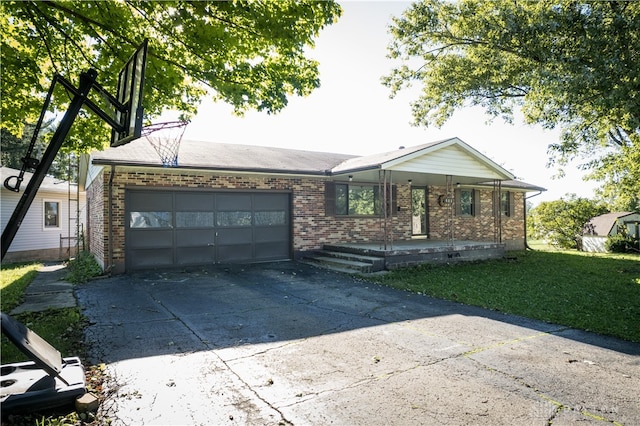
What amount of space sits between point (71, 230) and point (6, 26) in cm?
1391

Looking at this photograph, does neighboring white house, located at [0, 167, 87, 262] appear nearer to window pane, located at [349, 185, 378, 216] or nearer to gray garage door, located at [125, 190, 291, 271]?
gray garage door, located at [125, 190, 291, 271]

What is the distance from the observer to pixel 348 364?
13.3 feet

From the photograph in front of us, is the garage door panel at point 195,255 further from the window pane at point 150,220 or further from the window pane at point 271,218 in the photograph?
the window pane at point 271,218

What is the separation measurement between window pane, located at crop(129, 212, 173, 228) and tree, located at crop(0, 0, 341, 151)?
3.55 m

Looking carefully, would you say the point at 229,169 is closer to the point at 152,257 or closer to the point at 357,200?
the point at 152,257

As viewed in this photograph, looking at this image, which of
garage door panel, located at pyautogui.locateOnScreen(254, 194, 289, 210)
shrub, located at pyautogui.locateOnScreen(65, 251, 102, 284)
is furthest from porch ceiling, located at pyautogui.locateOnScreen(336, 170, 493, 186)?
shrub, located at pyautogui.locateOnScreen(65, 251, 102, 284)

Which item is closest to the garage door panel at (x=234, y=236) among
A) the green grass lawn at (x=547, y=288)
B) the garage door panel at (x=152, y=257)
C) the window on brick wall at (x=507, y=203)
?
the garage door panel at (x=152, y=257)

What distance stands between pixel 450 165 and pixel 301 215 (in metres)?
5.25

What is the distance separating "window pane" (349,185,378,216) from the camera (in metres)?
13.7

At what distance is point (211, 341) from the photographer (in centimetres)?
476

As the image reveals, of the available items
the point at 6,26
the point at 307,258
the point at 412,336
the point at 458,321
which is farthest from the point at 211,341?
the point at 307,258

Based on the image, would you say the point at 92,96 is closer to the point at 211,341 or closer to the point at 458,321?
the point at 211,341

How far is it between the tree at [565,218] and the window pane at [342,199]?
54.1ft

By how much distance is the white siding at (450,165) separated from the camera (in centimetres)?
1105
